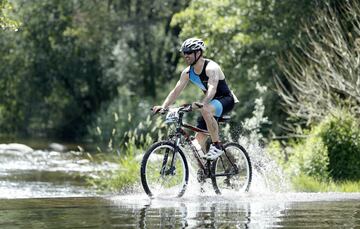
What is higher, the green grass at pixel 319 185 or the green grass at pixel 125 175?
the green grass at pixel 125 175

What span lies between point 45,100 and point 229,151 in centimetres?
3542

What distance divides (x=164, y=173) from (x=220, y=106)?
119cm

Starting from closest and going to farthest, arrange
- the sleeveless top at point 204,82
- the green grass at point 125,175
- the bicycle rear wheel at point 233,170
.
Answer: the sleeveless top at point 204,82 < the bicycle rear wheel at point 233,170 < the green grass at point 125,175

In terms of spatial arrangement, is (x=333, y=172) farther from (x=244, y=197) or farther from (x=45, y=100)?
(x=45, y=100)

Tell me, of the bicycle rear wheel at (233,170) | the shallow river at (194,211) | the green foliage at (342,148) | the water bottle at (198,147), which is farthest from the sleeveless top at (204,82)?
the green foliage at (342,148)

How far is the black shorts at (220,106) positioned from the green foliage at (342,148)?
→ 5.15 meters

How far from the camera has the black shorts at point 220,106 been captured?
438 inches

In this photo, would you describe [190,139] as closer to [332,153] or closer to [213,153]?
[213,153]

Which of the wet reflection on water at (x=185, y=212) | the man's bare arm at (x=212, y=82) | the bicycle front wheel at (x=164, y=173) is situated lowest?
the wet reflection on water at (x=185, y=212)

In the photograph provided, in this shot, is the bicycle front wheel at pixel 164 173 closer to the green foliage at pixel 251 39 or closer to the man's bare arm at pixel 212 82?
the man's bare arm at pixel 212 82

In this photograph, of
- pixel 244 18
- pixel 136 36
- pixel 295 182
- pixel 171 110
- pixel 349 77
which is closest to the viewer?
pixel 171 110

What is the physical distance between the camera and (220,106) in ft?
36.6

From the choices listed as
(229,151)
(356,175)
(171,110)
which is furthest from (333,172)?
(171,110)

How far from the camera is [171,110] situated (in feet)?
35.7
